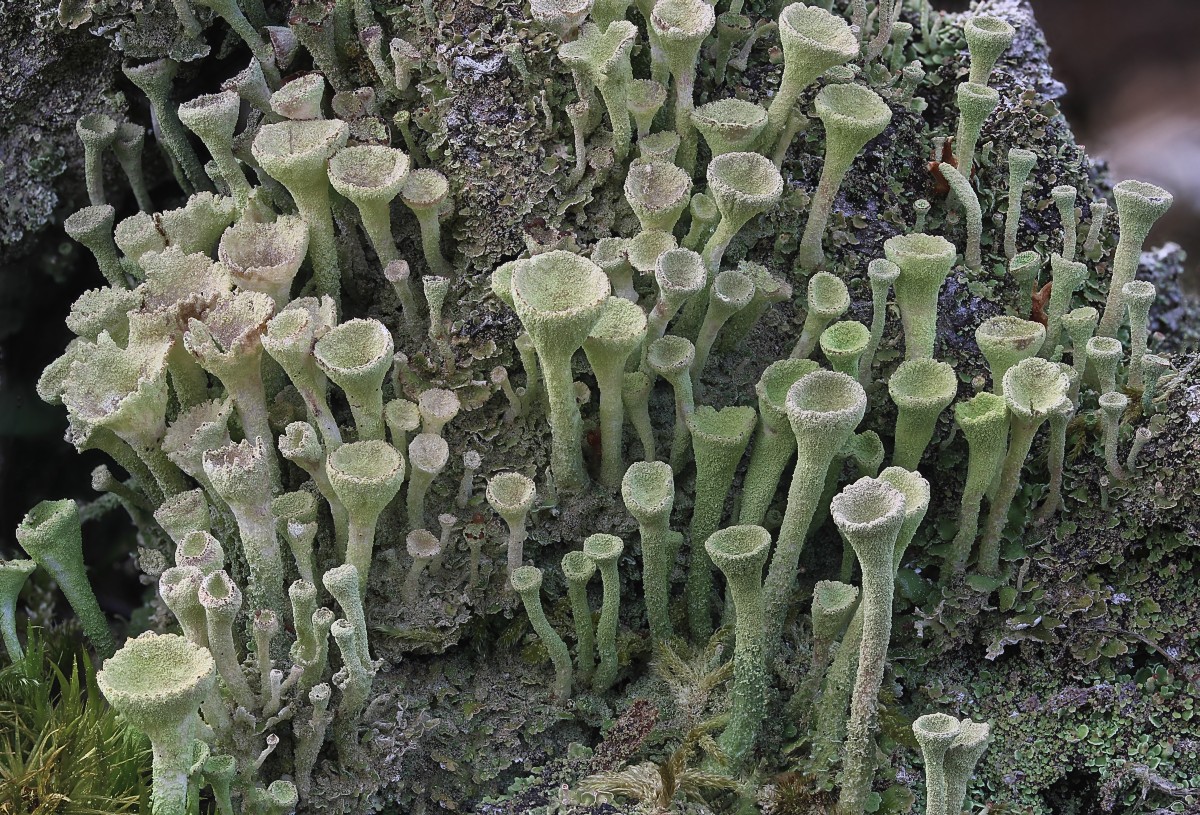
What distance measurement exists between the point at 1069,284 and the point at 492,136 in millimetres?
1238

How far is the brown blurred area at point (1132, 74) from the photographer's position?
14.7 feet

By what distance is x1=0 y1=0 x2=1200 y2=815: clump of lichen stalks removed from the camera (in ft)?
6.37

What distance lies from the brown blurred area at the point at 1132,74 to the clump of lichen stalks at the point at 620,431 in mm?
2438

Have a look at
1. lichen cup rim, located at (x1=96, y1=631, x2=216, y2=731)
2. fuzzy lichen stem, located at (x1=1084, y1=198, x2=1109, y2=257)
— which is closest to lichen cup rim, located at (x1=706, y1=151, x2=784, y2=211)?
fuzzy lichen stem, located at (x1=1084, y1=198, x2=1109, y2=257)

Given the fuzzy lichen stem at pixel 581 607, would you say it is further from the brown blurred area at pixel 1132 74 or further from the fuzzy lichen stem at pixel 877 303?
the brown blurred area at pixel 1132 74

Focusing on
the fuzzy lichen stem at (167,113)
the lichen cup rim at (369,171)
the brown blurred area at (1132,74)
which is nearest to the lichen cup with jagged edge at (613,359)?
A: the lichen cup rim at (369,171)

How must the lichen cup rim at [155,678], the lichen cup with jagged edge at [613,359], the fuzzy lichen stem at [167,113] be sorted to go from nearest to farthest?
the lichen cup rim at [155,678]
the lichen cup with jagged edge at [613,359]
the fuzzy lichen stem at [167,113]

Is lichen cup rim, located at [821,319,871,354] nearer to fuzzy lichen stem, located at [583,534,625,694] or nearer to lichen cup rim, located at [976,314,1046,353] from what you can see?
lichen cup rim, located at [976,314,1046,353]

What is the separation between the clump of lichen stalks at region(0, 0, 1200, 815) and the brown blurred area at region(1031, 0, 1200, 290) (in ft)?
8.00

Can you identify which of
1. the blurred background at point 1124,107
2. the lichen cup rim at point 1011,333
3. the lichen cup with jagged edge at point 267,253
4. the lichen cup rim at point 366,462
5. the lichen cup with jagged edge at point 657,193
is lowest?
the blurred background at point 1124,107

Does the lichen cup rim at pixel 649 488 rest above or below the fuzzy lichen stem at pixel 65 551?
above

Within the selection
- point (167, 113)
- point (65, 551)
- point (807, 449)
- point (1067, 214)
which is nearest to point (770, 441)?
point (807, 449)

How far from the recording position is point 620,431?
218 centimetres

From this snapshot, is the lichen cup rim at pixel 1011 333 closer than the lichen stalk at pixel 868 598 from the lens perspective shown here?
No
